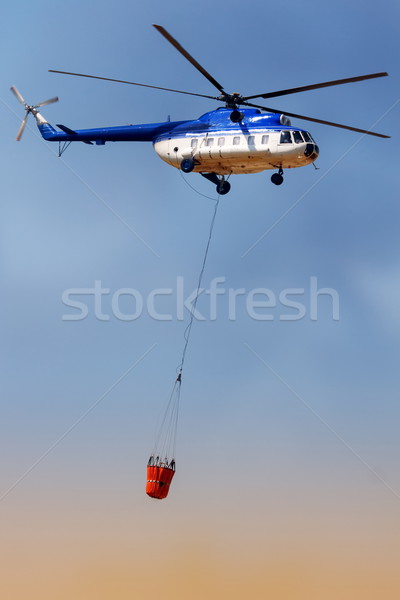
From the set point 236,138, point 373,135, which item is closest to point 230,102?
point 236,138

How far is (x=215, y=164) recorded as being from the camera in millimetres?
41656

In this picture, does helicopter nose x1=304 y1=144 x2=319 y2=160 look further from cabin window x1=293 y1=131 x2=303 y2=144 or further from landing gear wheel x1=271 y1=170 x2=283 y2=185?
landing gear wheel x1=271 y1=170 x2=283 y2=185

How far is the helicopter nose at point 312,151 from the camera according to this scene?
1583 inches

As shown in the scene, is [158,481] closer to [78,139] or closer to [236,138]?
[236,138]

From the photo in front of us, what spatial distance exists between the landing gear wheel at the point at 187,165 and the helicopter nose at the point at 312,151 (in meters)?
5.07

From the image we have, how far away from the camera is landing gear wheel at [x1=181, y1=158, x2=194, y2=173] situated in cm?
4178

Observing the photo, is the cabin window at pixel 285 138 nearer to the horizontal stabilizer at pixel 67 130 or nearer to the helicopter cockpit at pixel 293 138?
the helicopter cockpit at pixel 293 138

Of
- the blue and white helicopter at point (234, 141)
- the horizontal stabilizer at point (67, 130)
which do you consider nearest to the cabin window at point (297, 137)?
the blue and white helicopter at point (234, 141)

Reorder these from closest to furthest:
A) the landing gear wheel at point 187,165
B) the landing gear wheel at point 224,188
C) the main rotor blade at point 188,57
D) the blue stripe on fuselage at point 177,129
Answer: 1. the main rotor blade at point 188,57
2. the blue stripe on fuselage at point 177,129
3. the landing gear wheel at point 187,165
4. the landing gear wheel at point 224,188

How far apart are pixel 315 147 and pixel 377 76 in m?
5.15

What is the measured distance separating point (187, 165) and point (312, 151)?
18.1ft

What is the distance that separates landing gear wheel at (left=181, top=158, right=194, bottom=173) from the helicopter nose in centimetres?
507

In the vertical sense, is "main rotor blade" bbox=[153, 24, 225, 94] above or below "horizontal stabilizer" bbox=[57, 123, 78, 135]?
below

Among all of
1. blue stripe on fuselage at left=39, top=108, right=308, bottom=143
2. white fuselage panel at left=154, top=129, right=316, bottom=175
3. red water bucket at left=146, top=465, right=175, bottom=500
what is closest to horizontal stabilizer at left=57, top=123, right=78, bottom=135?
blue stripe on fuselage at left=39, top=108, right=308, bottom=143
